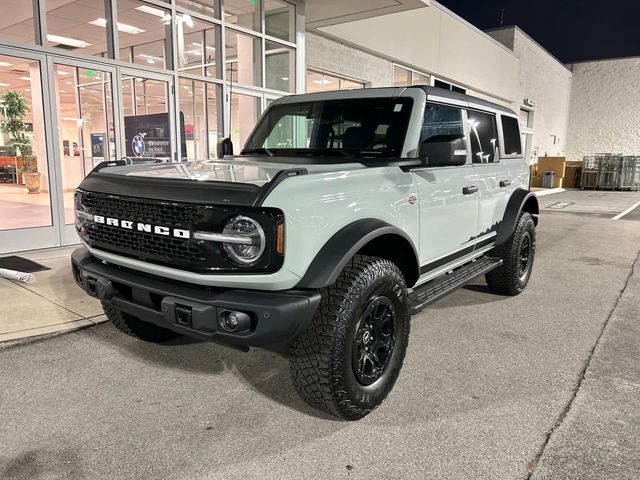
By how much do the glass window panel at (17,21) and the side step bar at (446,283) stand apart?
20.8 feet

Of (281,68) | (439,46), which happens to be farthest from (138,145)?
(439,46)

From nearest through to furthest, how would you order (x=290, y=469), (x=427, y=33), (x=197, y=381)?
(x=290, y=469) < (x=197, y=381) < (x=427, y=33)

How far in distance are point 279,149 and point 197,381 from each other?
6.08 feet

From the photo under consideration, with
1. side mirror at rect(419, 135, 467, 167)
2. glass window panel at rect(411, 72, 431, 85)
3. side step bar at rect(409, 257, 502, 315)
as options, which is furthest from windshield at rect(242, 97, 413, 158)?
glass window panel at rect(411, 72, 431, 85)

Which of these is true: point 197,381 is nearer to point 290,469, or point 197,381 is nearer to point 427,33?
point 290,469

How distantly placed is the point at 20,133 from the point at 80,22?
3242 mm

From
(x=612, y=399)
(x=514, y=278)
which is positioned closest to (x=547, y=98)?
(x=514, y=278)

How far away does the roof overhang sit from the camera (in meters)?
10.3

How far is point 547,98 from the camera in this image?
3062cm

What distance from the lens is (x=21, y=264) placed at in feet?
19.5

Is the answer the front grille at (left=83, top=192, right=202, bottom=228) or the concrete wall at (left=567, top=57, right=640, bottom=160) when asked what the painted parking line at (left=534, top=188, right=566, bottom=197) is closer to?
the concrete wall at (left=567, top=57, right=640, bottom=160)

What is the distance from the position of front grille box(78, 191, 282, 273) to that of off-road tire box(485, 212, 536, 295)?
324cm

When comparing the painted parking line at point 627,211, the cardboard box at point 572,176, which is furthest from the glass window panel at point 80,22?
the cardboard box at point 572,176

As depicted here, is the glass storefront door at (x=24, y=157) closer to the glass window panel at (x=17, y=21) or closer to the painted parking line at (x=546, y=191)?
the glass window panel at (x=17, y=21)
